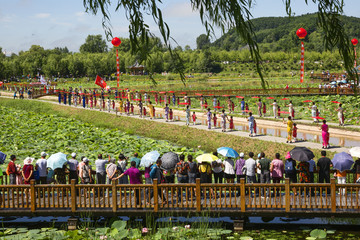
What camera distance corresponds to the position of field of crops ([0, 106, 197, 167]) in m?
22.9

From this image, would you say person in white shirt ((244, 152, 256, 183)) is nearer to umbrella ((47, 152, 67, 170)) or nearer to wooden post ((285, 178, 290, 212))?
wooden post ((285, 178, 290, 212))

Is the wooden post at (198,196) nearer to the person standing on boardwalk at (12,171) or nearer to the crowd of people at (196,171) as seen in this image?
the crowd of people at (196,171)

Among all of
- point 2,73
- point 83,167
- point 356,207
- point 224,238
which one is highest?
point 2,73

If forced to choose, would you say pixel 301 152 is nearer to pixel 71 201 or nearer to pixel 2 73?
pixel 71 201

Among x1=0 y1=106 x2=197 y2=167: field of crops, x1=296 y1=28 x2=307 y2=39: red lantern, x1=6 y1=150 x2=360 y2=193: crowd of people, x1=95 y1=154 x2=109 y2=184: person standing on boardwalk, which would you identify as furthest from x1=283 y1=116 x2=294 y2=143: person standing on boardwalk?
x1=296 y1=28 x2=307 y2=39: red lantern

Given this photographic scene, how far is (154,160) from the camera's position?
12.2m

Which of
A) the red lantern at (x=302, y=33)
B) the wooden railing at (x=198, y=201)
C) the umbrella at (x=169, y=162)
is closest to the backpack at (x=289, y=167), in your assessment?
the wooden railing at (x=198, y=201)

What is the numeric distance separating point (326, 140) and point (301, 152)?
9.16 metres

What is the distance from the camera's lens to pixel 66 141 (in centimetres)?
2570

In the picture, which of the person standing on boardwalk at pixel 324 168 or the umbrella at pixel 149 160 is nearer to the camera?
the person standing on boardwalk at pixel 324 168

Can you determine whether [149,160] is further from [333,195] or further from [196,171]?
[333,195]

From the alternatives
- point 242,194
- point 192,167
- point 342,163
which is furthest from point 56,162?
point 342,163

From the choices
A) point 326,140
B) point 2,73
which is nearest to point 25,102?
point 326,140

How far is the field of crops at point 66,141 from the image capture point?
22.9m
